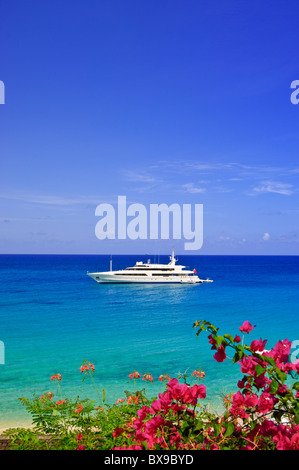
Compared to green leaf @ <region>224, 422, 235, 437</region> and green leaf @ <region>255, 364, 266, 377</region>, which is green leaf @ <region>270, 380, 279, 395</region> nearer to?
green leaf @ <region>255, 364, 266, 377</region>

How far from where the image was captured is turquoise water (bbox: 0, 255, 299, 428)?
14.5 meters

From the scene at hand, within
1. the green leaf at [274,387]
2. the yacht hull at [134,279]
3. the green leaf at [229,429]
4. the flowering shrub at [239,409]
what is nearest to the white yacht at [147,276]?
the yacht hull at [134,279]

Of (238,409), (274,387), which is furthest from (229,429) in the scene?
(274,387)

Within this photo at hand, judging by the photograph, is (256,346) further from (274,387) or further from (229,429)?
(229,429)

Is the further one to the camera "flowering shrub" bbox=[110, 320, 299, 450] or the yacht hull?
the yacht hull

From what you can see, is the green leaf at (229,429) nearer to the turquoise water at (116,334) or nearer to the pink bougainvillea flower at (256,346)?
the pink bougainvillea flower at (256,346)

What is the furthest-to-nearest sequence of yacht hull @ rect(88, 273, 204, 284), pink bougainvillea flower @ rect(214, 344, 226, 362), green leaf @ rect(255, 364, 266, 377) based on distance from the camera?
yacht hull @ rect(88, 273, 204, 284) < pink bougainvillea flower @ rect(214, 344, 226, 362) < green leaf @ rect(255, 364, 266, 377)

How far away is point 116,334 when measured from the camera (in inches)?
978

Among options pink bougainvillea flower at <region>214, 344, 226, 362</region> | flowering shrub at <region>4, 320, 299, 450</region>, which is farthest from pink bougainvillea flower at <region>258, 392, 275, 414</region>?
pink bougainvillea flower at <region>214, 344, 226, 362</region>

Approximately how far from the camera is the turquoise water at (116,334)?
14484 millimetres
